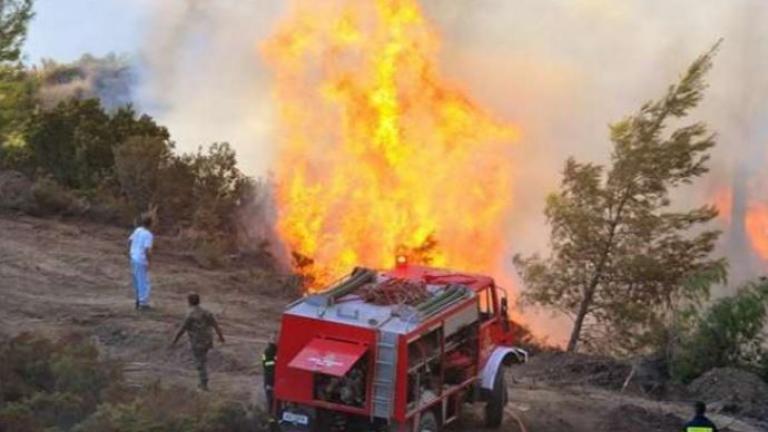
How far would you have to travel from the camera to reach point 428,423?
525 inches

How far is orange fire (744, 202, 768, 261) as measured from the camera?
3312cm

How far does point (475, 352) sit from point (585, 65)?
23.3m

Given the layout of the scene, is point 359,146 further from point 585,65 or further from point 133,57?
point 133,57

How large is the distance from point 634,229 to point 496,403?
8472mm

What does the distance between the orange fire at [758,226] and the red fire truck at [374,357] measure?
69.6 feet

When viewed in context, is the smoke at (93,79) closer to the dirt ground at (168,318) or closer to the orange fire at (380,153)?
the orange fire at (380,153)

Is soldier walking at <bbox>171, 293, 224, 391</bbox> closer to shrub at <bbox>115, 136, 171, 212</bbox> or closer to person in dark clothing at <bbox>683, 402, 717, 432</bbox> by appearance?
person in dark clothing at <bbox>683, 402, 717, 432</bbox>

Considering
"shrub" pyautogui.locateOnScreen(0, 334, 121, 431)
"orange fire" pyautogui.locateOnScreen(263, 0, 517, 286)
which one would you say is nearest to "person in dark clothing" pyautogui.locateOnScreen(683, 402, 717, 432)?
"shrub" pyautogui.locateOnScreen(0, 334, 121, 431)

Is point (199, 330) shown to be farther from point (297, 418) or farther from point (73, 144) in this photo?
point (73, 144)

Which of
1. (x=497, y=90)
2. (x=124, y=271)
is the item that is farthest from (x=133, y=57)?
(x=124, y=271)

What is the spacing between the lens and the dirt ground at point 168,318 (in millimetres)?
16312

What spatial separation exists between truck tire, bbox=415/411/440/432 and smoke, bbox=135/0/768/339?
17.7m

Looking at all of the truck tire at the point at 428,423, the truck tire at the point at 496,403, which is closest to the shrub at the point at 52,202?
the truck tire at the point at 496,403

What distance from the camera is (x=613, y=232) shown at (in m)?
22.3
